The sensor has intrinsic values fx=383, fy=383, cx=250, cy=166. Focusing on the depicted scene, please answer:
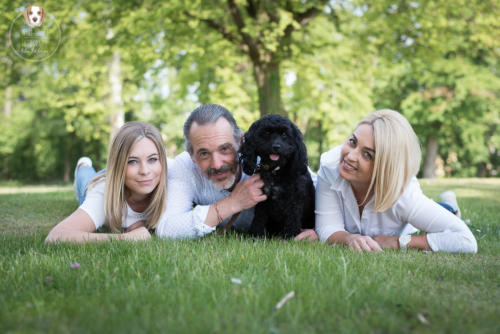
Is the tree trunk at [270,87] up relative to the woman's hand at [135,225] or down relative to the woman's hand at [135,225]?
up

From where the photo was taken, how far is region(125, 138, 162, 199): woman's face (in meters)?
3.69

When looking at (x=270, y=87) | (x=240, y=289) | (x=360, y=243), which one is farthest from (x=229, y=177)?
(x=270, y=87)

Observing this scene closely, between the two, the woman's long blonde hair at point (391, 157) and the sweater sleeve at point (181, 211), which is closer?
the woman's long blonde hair at point (391, 157)

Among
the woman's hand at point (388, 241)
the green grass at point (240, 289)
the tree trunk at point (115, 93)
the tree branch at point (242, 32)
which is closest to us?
the green grass at point (240, 289)

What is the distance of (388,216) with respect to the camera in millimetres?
3531

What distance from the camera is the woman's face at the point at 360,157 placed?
3.26 metres

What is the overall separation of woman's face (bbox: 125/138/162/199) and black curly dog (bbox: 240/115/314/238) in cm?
88

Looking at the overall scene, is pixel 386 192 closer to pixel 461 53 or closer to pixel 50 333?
pixel 50 333

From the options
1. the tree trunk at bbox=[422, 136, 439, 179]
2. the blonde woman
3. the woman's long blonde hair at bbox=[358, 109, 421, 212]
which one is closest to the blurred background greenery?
the tree trunk at bbox=[422, 136, 439, 179]

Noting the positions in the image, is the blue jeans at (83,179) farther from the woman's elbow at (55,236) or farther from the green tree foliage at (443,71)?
the green tree foliage at (443,71)

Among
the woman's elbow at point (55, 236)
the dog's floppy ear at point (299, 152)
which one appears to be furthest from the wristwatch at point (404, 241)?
the woman's elbow at point (55, 236)

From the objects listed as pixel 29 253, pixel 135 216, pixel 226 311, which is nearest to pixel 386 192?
pixel 226 311

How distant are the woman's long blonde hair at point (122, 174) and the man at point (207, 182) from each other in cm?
13

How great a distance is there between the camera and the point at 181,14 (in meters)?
9.24
